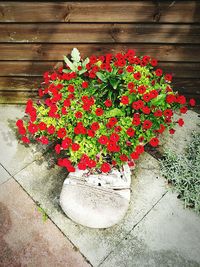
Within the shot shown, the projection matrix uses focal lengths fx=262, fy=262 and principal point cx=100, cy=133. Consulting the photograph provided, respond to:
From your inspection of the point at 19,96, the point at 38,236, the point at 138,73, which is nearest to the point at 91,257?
the point at 38,236

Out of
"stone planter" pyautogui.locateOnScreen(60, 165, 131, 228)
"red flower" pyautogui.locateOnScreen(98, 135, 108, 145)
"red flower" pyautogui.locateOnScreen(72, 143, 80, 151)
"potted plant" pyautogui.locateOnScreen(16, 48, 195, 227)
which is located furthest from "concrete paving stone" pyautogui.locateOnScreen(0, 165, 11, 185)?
"red flower" pyautogui.locateOnScreen(98, 135, 108, 145)

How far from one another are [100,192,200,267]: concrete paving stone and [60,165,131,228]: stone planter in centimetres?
31

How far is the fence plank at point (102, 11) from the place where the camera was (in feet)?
9.25

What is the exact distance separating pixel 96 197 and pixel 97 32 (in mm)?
1897

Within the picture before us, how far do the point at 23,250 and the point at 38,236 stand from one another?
20 centimetres

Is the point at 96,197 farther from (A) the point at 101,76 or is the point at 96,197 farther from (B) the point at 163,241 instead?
(A) the point at 101,76

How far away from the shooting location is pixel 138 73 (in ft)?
9.32

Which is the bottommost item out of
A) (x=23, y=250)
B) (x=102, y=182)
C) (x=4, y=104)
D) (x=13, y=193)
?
(x=23, y=250)

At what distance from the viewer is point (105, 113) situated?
2924mm

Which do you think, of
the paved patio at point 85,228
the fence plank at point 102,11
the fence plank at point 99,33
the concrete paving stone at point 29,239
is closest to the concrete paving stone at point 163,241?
the paved patio at point 85,228

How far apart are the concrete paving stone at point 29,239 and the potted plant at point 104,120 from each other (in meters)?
0.34

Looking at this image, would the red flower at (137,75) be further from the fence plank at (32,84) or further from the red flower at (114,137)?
the fence plank at (32,84)

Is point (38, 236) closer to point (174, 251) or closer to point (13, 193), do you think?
point (13, 193)

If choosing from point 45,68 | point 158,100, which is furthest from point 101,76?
point 45,68
